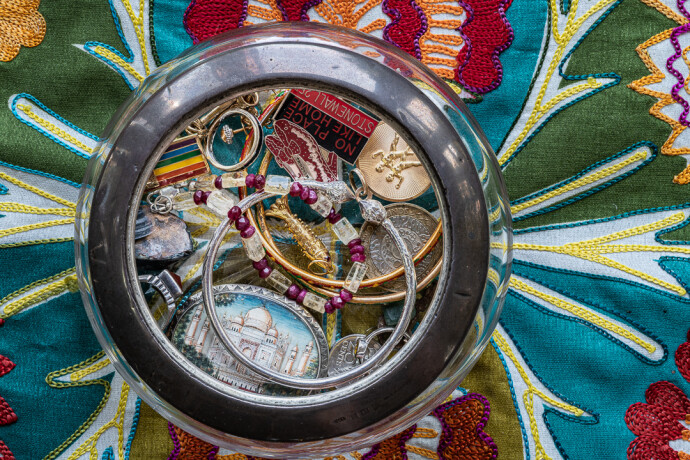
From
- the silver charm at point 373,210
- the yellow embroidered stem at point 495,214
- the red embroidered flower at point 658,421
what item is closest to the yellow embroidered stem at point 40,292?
the silver charm at point 373,210

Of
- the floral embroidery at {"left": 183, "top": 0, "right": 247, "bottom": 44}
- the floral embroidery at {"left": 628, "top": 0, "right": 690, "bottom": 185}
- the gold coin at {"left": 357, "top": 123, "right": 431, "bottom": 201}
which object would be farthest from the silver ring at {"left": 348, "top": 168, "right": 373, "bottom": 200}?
the floral embroidery at {"left": 628, "top": 0, "right": 690, "bottom": 185}

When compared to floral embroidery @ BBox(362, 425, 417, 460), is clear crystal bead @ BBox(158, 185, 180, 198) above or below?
above

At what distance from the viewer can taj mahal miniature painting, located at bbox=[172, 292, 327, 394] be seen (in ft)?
1.49

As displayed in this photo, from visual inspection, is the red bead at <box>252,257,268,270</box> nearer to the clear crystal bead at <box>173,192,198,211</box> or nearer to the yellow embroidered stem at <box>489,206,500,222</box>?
the clear crystal bead at <box>173,192,198,211</box>

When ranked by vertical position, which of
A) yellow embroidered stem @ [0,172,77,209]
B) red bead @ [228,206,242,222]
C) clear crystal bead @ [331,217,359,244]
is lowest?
red bead @ [228,206,242,222]

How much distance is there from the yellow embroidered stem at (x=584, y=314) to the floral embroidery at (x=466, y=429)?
13 centimetres

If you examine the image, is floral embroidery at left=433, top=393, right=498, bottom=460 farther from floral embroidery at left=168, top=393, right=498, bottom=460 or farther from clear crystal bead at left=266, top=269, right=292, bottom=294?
clear crystal bead at left=266, top=269, right=292, bottom=294

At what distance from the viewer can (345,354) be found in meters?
0.48

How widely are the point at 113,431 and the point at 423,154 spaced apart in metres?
0.44

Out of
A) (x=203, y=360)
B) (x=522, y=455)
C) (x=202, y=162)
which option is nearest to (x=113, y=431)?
(x=203, y=360)

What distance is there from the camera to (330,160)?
0.46 metres

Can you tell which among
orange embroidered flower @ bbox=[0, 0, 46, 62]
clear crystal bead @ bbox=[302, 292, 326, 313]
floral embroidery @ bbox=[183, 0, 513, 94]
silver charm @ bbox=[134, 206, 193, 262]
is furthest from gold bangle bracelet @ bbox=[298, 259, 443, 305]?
orange embroidered flower @ bbox=[0, 0, 46, 62]

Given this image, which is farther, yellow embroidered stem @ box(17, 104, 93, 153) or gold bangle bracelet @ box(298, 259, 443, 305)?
yellow embroidered stem @ box(17, 104, 93, 153)

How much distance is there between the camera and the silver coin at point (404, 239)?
46cm
